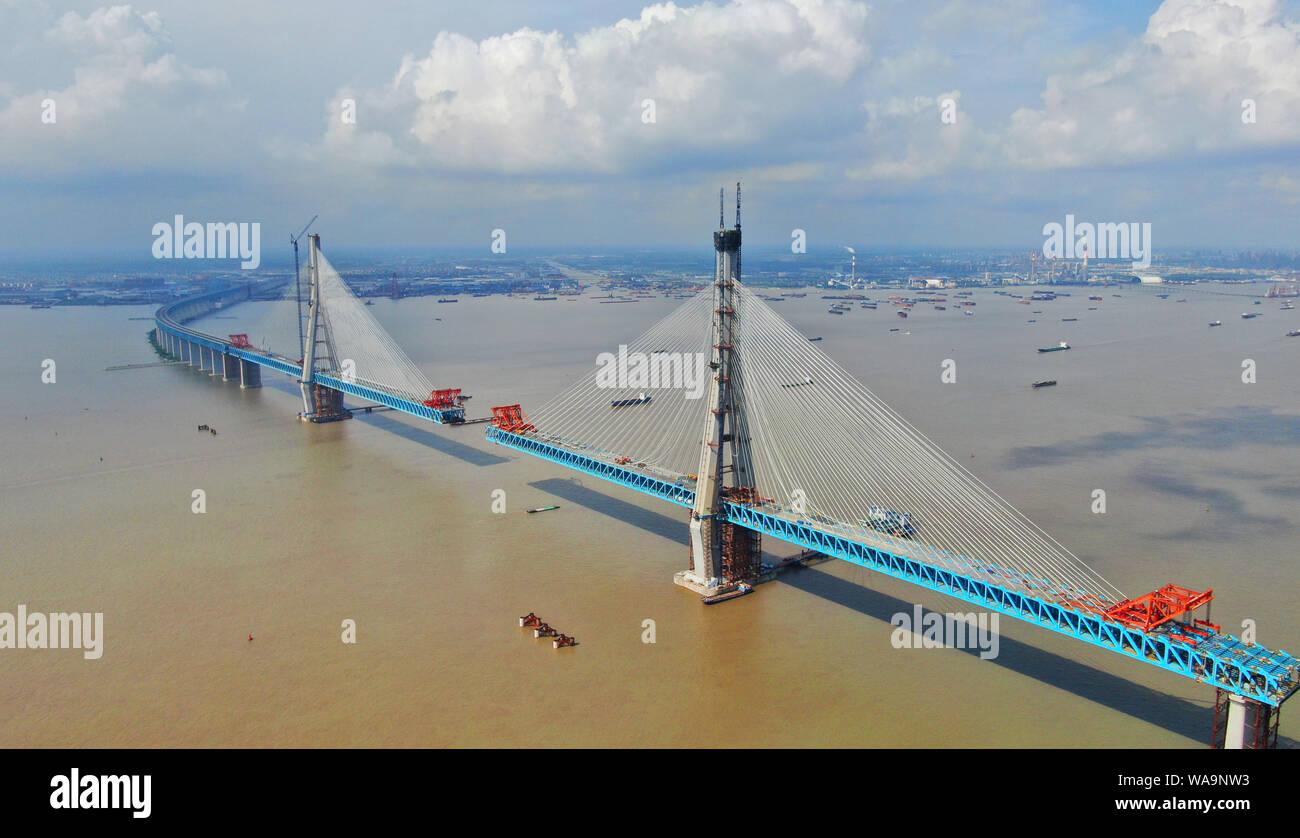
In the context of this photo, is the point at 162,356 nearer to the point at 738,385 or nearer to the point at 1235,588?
the point at 738,385

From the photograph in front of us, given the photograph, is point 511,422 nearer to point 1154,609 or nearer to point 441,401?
point 441,401

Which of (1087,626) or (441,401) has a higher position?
(441,401)

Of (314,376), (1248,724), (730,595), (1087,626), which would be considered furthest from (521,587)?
(314,376)

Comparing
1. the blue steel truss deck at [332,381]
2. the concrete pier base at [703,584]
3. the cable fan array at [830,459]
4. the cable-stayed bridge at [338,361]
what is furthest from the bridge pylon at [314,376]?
the concrete pier base at [703,584]

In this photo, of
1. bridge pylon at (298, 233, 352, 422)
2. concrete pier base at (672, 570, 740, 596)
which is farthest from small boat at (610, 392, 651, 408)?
concrete pier base at (672, 570, 740, 596)

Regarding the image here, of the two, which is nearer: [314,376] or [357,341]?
[314,376]

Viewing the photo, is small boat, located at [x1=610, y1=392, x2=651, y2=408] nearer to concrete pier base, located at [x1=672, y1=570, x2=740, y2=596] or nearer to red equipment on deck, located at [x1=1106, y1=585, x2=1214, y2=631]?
concrete pier base, located at [x1=672, y1=570, x2=740, y2=596]
